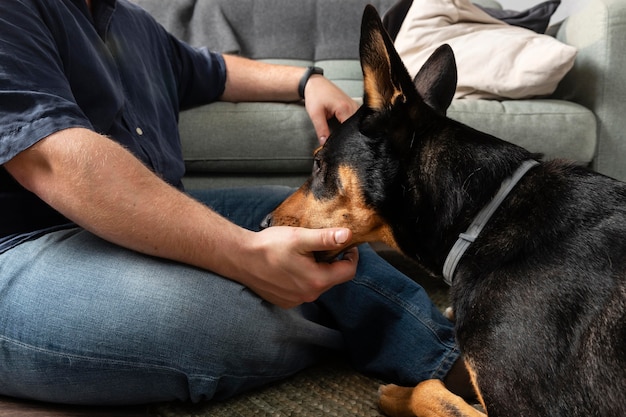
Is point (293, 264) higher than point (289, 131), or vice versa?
point (293, 264)

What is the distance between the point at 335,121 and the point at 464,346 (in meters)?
0.99

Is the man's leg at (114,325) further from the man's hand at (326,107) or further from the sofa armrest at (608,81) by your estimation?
the sofa armrest at (608,81)

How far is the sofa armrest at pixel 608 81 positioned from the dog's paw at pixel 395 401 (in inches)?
60.0

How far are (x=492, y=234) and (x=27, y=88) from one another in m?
0.93

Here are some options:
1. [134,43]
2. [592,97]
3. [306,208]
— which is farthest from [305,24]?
[306,208]

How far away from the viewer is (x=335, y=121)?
1821 millimetres

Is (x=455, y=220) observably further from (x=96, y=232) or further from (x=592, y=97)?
(x=592, y=97)

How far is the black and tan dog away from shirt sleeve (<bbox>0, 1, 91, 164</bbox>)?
0.52 meters

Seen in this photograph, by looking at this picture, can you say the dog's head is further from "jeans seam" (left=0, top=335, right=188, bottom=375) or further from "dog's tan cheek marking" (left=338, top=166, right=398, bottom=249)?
"jeans seam" (left=0, top=335, right=188, bottom=375)

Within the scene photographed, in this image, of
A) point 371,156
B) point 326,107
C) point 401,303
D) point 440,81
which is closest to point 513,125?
Answer: point 326,107

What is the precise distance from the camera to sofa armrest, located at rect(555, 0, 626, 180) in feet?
7.47

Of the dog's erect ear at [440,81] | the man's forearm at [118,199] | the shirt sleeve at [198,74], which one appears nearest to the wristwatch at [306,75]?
the shirt sleeve at [198,74]

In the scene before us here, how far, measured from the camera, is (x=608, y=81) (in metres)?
2.30

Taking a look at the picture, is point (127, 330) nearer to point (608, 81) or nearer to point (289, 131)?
point (289, 131)
